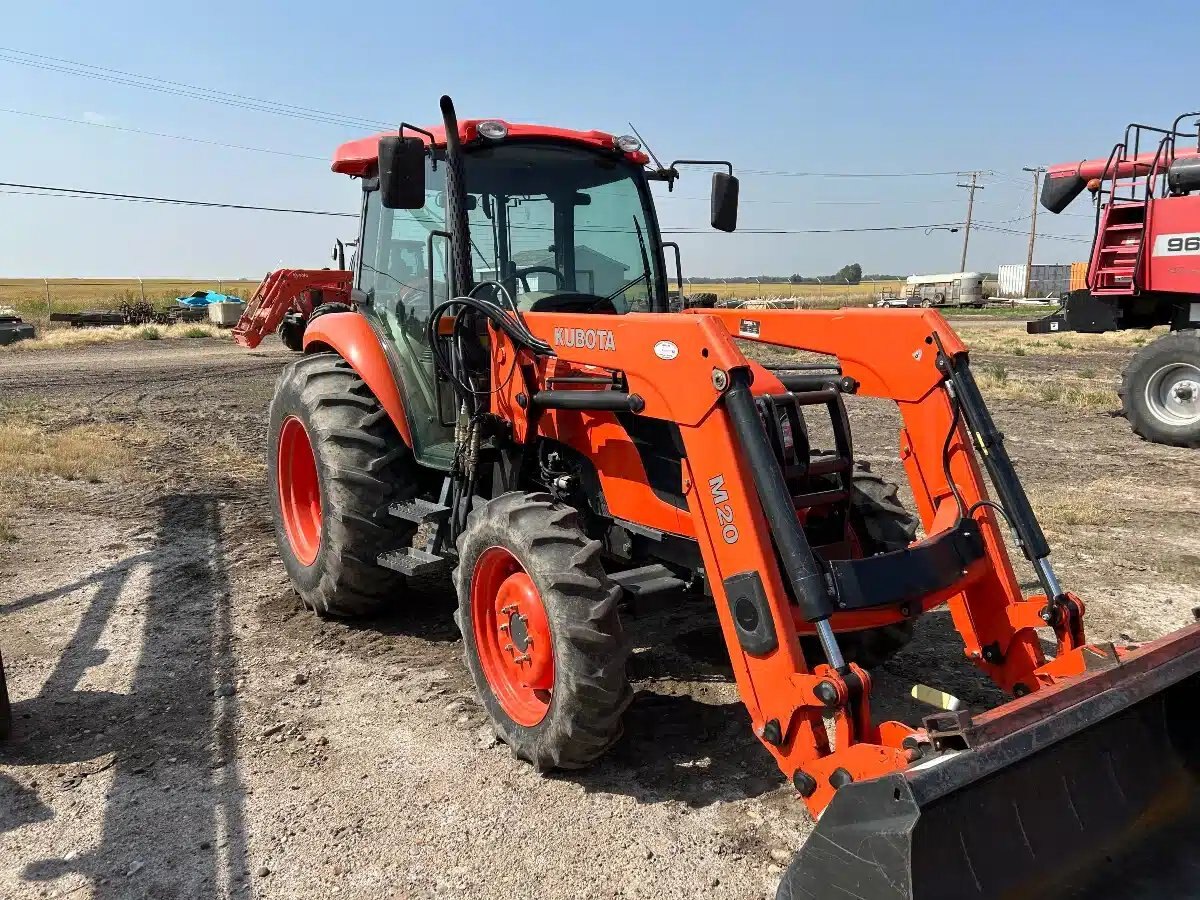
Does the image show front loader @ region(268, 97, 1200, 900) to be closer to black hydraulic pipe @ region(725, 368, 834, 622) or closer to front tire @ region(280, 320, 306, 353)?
black hydraulic pipe @ region(725, 368, 834, 622)

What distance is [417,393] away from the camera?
477 centimetres

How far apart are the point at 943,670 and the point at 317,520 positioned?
143 inches

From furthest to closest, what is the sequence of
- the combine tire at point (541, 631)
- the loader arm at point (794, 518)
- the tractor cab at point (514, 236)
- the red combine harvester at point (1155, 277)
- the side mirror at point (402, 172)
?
the red combine harvester at point (1155, 277) → the tractor cab at point (514, 236) → the side mirror at point (402, 172) → the combine tire at point (541, 631) → the loader arm at point (794, 518)

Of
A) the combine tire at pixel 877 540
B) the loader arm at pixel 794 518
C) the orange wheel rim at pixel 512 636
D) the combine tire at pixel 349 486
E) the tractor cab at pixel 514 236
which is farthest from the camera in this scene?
the combine tire at pixel 349 486

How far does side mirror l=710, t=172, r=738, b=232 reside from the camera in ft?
15.8

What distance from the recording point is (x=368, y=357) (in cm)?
495

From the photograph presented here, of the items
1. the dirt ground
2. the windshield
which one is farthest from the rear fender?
the dirt ground

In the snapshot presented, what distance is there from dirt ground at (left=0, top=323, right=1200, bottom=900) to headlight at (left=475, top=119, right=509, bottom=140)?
250 cm

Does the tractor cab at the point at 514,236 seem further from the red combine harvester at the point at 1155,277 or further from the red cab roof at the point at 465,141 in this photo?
the red combine harvester at the point at 1155,277

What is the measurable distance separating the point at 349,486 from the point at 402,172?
5.46ft

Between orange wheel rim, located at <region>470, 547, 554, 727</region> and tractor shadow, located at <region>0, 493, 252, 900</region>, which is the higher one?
orange wheel rim, located at <region>470, 547, 554, 727</region>

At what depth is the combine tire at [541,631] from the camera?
3285 millimetres

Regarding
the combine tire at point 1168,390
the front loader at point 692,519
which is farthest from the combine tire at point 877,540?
the combine tire at point 1168,390

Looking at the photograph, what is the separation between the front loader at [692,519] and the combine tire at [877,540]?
1 centimetres
